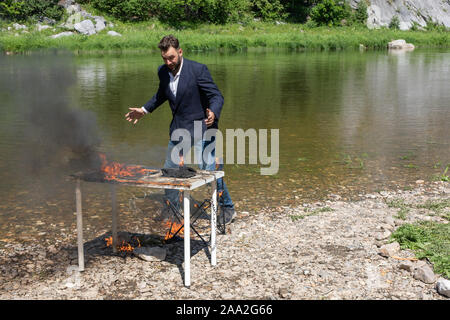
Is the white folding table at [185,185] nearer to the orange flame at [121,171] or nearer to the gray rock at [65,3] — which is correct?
the orange flame at [121,171]

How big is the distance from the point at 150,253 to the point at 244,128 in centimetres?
882

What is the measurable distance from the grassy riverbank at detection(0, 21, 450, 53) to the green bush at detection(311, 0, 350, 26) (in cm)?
295

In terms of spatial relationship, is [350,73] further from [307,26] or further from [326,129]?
[307,26]

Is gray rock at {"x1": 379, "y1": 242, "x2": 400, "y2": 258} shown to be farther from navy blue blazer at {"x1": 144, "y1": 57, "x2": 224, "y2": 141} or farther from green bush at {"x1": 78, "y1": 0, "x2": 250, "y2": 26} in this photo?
green bush at {"x1": 78, "y1": 0, "x2": 250, "y2": 26}

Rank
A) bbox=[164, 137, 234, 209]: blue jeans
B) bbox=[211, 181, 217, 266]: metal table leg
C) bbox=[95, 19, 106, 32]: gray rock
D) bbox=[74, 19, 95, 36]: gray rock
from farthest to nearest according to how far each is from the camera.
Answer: bbox=[95, 19, 106, 32]: gray rock
bbox=[74, 19, 95, 36]: gray rock
bbox=[164, 137, 234, 209]: blue jeans
bbox=[211, 181, 217, 266]: metal table leg

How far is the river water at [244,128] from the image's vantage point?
26.0ft

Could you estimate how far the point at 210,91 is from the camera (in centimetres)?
607

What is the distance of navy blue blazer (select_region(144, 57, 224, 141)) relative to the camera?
5.95m

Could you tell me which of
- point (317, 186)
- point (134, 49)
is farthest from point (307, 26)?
point (317, 186)

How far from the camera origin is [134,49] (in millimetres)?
44594

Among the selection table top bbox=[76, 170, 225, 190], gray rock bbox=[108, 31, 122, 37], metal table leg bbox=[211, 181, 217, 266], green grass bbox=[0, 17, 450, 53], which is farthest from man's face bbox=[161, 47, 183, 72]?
gray rock bbox=[108, 31, 122, 37]

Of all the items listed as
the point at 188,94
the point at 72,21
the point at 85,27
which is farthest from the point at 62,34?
the point at 188,94

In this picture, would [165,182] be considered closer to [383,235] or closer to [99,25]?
[383,235]

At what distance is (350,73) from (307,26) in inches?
1518
